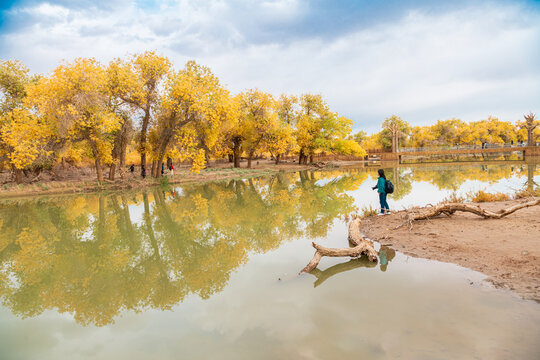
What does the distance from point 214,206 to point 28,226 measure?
853cm

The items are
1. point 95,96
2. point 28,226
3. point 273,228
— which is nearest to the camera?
point 273,228

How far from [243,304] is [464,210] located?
8291 mm

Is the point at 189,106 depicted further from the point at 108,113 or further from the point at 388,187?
the point at 388,187

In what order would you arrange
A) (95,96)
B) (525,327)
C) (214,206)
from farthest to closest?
(95,96) < (214,206) < (525,327)

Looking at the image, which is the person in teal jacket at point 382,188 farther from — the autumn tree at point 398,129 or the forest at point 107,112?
the autumn tree at point 398,129

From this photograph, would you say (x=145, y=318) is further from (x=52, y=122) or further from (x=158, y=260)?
(x=52, y=122)

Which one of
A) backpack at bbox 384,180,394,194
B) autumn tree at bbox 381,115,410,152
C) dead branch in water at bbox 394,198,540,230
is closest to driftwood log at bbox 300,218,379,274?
dead branch in water at bbox 394,198,540,230

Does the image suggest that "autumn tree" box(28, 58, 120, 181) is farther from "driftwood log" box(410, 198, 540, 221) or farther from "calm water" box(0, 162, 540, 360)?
"driftwood log" box(410, 198, 540, 221)

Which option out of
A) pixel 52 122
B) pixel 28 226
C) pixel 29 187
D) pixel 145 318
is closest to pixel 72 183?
pixel 29 187

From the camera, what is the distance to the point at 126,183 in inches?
1121

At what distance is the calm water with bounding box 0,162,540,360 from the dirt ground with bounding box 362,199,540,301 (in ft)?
1.53

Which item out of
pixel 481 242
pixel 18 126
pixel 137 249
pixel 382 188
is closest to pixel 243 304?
pixel 137 249

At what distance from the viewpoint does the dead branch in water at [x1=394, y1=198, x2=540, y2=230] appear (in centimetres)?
948

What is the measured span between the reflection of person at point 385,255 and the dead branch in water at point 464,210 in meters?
1.62
